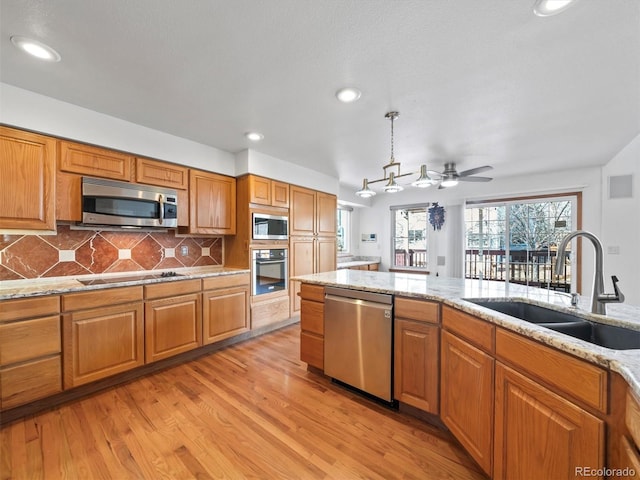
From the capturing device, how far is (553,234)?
448 centimetres

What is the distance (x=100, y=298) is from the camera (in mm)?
2195

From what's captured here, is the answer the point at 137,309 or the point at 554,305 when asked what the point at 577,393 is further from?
the point at 137,309

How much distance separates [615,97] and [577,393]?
2477 millimetres

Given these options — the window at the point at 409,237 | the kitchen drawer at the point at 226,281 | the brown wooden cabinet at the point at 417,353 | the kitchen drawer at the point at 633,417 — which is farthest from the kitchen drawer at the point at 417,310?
the window at the point at 409,237

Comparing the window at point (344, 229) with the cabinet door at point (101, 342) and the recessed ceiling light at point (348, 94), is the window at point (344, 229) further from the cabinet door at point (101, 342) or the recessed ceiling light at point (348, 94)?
the cabinet door at point (101, 342)

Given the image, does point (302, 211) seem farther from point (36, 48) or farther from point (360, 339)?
point (36, 48)

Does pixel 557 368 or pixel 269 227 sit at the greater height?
pixel 269 227

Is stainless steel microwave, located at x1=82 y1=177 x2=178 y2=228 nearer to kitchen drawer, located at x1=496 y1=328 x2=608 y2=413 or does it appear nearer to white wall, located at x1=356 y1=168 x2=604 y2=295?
kitchen drawer, located at x1=496 y1=328 x2=608 y2=413

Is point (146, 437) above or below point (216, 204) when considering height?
below

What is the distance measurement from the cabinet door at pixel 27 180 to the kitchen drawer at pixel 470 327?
10.1 feet

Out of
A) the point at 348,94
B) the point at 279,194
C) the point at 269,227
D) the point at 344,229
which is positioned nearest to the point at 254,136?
the point at 279,194

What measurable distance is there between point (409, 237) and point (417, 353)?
4.37 metres

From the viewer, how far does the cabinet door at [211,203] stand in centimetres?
311

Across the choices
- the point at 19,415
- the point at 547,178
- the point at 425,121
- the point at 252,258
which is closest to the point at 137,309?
the point at 19,415
